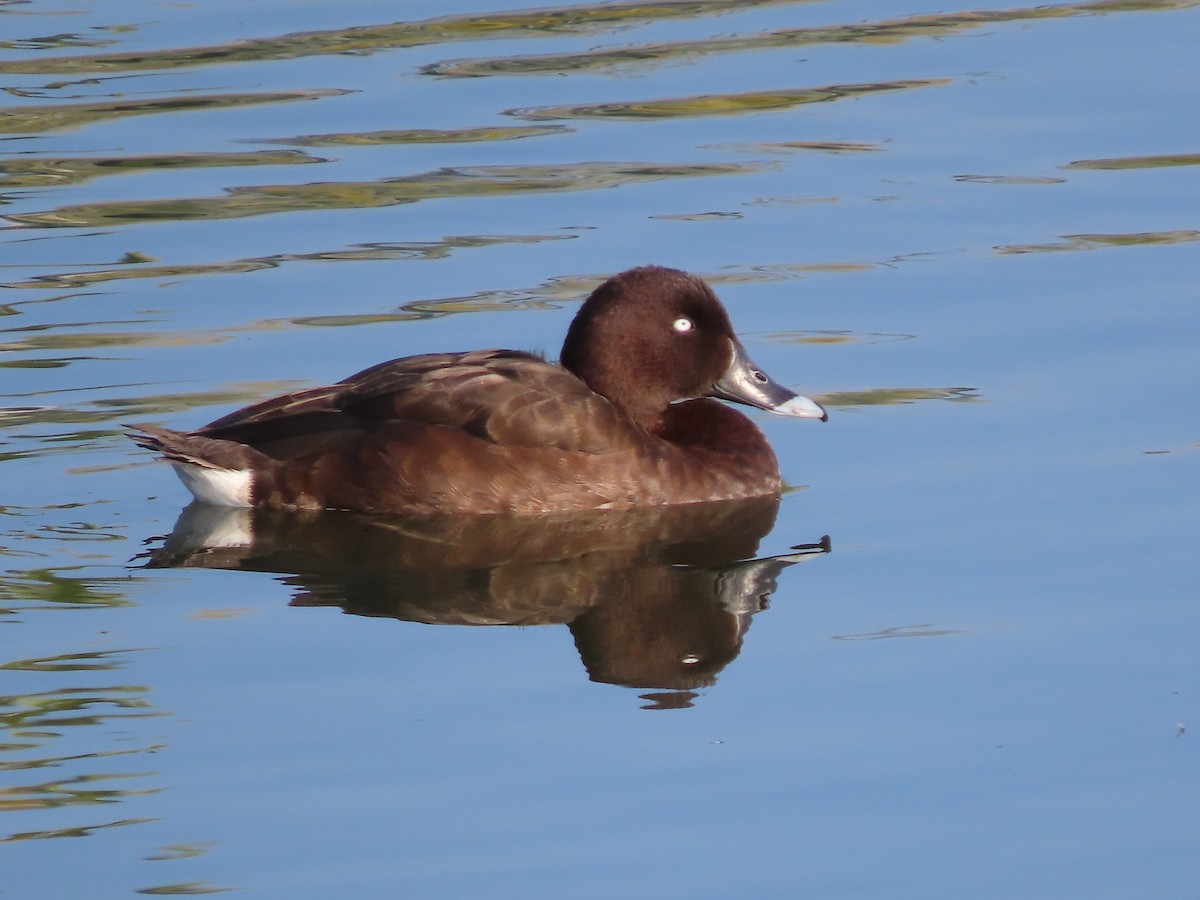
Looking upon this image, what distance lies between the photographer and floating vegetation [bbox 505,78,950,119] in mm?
13141

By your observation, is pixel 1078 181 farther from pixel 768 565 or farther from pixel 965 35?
pixel 768 565

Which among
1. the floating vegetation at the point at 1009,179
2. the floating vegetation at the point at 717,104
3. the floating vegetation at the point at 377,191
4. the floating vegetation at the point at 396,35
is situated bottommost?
the floating vegetation at the point at 1009,179

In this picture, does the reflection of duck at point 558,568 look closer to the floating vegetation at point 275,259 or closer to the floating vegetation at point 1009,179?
the floating vegetation at point 275,259

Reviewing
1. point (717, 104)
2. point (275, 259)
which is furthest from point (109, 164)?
point (717, 104)

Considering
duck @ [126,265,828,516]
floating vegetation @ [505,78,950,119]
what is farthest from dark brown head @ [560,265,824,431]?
floating vegetation @ [505,78,950,119]

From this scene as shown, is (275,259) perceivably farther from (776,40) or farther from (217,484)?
(776,40)

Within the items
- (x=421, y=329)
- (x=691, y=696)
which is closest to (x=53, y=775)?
(x=691, y=696)

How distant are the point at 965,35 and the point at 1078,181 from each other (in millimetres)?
3168

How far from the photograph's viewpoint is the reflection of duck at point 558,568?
21.8ft

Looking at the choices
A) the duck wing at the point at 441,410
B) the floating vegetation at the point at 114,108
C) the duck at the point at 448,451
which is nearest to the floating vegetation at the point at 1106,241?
the duck at the point at 448,451

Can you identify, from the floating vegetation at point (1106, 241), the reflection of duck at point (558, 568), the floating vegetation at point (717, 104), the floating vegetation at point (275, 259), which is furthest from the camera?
the floating vegetation at point (717, 104)

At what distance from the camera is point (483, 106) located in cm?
1348

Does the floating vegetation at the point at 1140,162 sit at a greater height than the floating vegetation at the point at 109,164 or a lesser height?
lesser

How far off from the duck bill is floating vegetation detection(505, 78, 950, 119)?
15.4 feet
